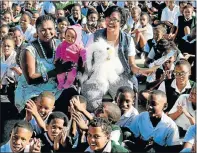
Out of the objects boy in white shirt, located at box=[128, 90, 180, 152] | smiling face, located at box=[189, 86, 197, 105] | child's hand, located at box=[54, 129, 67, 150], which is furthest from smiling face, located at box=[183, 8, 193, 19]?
child's hand, located at box=[54, 129, 67, 150]

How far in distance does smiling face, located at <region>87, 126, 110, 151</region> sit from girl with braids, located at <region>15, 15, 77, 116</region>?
35cm

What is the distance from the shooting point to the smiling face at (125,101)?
107 inches

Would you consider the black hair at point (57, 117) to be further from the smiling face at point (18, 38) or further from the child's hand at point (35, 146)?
the smiling face at point (18, 38)

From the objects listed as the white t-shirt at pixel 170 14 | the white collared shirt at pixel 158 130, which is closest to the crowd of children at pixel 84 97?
the white collared shirt at pixel 158 130

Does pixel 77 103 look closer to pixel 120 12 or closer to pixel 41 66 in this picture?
pixel 41 66

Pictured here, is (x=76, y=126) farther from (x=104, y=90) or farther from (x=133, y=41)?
(x=133, y=41)

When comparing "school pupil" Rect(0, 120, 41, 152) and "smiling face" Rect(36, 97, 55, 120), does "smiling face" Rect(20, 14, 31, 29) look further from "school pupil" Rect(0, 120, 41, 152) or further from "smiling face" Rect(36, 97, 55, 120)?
"school pupil" Rect(0, 120, 41, 152)

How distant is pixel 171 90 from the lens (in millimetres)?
2852

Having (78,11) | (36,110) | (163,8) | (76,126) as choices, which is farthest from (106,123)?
(163,8)

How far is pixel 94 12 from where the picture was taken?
301 centimetres

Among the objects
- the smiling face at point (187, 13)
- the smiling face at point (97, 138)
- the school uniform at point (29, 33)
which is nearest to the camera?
the smiling face at point (97, 138)

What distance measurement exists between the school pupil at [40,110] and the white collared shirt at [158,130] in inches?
17.6

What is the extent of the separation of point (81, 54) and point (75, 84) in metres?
0.17

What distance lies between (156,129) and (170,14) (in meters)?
0.91
